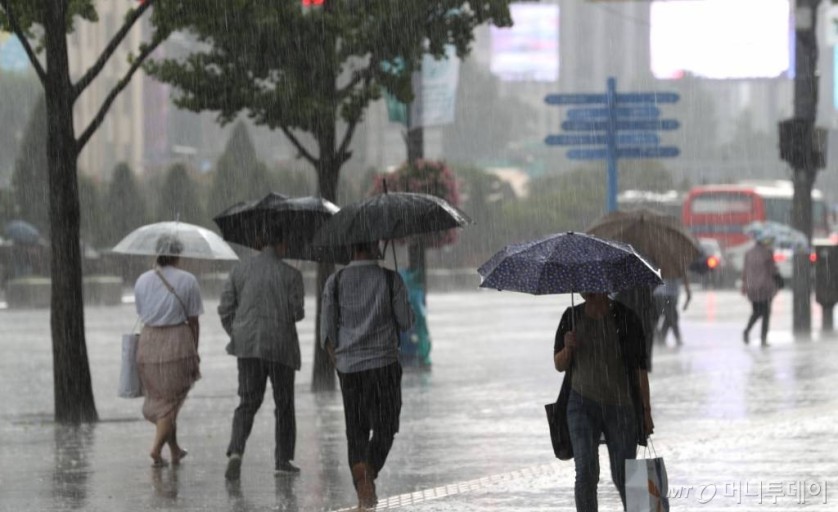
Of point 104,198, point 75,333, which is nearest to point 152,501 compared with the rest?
point 75,333

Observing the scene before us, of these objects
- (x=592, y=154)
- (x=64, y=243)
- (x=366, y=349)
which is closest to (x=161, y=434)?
(x=366, y=349)

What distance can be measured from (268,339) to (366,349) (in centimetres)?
168

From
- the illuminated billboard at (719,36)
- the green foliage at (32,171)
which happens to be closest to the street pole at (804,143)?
the green foliage at (32,171)

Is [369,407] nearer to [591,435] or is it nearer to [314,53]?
[591,435]

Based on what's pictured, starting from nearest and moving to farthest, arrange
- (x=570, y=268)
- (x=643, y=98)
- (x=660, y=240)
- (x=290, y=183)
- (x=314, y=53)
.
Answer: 1. (x=570, y=268)
2. (x=660, y=240)
3. (x=314, y=53)
4. (x=643, y=98)
5. (x=290, y=183)

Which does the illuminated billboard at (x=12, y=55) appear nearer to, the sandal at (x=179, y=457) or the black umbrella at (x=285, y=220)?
the sandal at (x=179, y=457)

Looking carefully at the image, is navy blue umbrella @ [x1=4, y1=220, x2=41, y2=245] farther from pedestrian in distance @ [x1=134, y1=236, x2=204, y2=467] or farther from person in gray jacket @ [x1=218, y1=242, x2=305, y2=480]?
person in gray jacket @ [x1=218, y1=242, x2=305, y2=480]

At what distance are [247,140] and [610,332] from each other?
50.5 metres

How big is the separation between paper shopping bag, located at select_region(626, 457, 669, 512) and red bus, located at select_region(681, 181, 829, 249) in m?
50.8

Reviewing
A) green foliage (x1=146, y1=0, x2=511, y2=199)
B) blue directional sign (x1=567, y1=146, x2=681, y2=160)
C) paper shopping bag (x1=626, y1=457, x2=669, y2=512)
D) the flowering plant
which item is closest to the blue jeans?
paper shopping bag (x1=626, y1=457, x2=669, y2=512)

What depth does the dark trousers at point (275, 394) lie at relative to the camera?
452 inches

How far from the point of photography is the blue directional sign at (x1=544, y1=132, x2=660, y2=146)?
2683 cm

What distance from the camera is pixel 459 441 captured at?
13.4 metres

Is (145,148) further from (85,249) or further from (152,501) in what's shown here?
(152,501)
